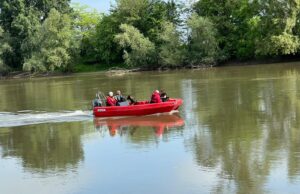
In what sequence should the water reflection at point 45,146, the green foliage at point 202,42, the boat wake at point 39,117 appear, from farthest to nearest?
1. the green foliage at point 202,42
2. the boat wake at point 39,117
3. the water reflection at point 45,146

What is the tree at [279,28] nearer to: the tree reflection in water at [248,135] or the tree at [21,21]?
the tree reflection in water at [248,135]

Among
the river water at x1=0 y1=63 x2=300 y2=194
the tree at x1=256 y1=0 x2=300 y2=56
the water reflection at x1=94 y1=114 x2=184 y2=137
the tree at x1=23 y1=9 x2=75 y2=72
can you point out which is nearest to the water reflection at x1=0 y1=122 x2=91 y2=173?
the river water at x1=0 y1=63 x2=300 y2=194

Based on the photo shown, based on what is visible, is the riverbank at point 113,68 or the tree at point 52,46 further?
the tree at point 52,46

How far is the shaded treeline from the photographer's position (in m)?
71.1

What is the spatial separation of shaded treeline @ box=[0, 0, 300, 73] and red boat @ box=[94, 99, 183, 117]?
43772 millimetres

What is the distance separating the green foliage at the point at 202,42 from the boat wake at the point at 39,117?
152 feet

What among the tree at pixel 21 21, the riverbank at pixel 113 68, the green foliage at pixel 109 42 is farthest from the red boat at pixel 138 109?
the green foliage at pixel 109 42

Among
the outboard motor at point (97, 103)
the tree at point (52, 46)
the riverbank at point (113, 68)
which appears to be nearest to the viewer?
the outboard motor at point (97, 103)

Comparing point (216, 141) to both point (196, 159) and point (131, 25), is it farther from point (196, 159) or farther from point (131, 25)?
point (131, 25)

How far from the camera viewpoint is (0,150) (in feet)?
67.7

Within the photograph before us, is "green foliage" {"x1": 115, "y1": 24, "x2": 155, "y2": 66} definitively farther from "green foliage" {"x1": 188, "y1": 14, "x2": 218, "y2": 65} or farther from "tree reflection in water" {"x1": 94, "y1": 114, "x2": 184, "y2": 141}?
"tree reflection in water" {"x1": 94, "y1": 114, "x2": 184, "y2": 141}

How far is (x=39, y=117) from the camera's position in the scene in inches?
1158

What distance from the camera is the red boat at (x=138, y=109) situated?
26922 millimetres

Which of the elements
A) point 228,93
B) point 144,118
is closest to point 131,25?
point 228,93
